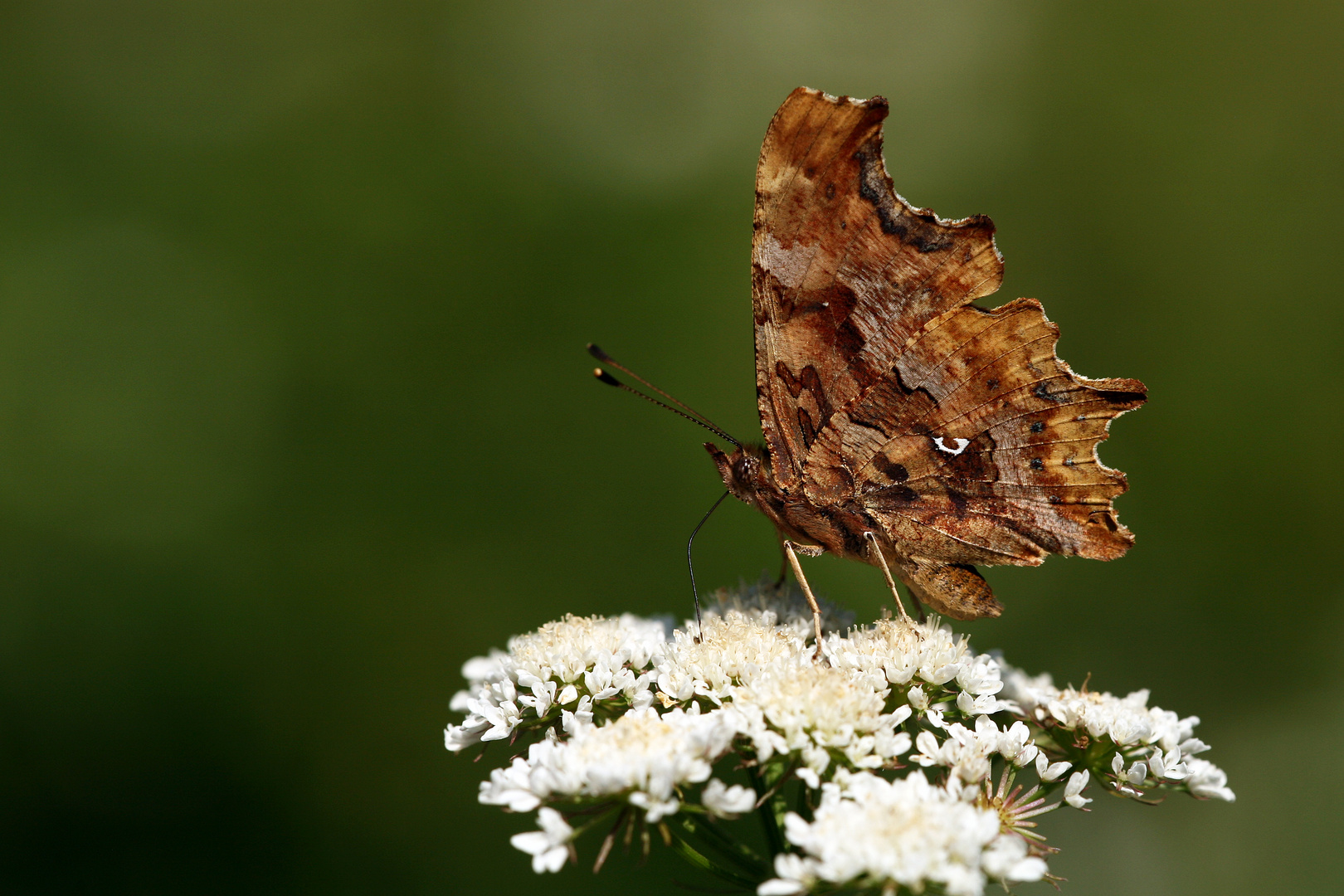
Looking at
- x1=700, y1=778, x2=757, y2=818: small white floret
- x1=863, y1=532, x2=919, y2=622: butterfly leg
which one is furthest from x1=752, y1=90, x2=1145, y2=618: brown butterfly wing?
x1=700, y1=778, x2=757, y2=818: small white floret

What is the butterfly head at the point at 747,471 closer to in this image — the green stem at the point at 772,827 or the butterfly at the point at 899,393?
the butterfly at the point at 899,393

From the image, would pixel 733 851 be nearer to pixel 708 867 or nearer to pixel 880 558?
pixel 708 867

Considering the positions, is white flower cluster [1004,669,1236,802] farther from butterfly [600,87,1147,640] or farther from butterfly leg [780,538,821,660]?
butterfly leg [780,538,821,660]

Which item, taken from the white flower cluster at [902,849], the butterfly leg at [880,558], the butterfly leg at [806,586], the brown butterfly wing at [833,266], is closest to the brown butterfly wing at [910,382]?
the brown butterfly wing at [833,266]

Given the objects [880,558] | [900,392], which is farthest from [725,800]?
[900,392]

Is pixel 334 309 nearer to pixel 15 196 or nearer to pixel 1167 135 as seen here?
pixel 15 196
